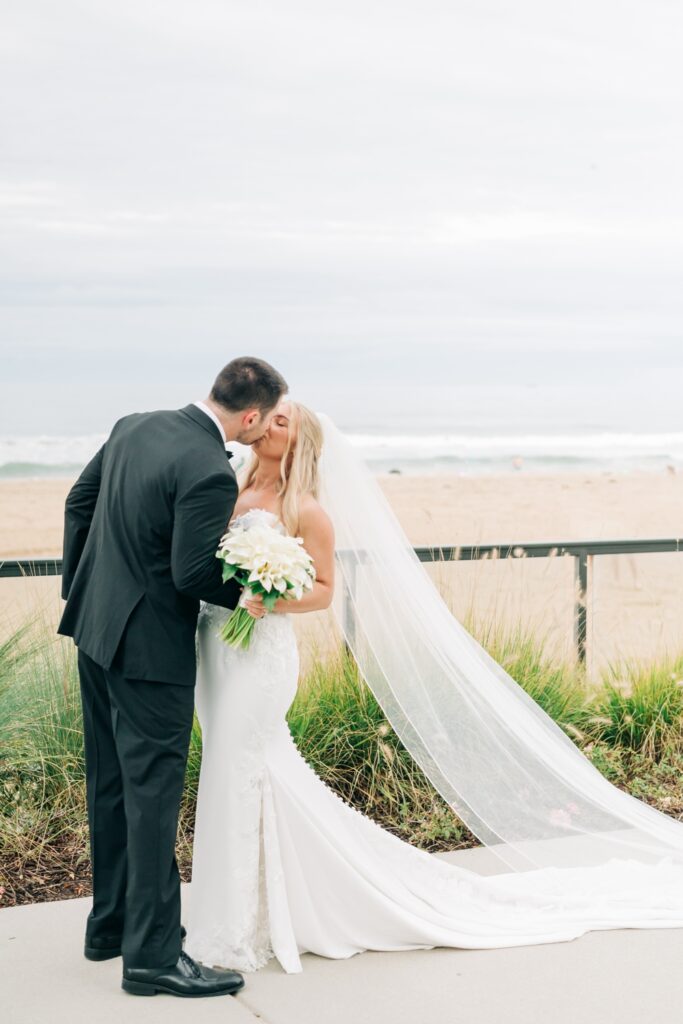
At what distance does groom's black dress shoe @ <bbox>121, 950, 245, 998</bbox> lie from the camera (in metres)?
3.67

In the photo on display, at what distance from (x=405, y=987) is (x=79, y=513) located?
1.93 metres

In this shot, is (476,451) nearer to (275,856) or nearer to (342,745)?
(342,745)

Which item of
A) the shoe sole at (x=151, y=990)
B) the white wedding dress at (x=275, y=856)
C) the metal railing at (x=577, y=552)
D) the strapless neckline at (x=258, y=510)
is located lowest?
the shoe sole at (x=151, y=990)

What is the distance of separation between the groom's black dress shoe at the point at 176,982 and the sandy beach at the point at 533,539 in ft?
7.94

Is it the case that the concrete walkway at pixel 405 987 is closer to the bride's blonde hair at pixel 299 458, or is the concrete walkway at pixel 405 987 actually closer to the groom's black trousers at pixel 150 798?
the groom's black trousers at pixel 150 798

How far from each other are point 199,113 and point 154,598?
1752 inches

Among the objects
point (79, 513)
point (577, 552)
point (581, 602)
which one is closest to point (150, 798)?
point (79, 513)

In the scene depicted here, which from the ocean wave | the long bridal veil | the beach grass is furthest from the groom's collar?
the ocean wave

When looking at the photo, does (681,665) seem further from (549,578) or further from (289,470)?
(289,470)

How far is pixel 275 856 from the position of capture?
3965mm

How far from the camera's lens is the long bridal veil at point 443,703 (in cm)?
457

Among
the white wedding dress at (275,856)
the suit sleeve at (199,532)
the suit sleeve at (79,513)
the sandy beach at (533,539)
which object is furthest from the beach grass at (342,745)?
the suit sleeve at (199,532)

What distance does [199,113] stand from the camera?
148 feet

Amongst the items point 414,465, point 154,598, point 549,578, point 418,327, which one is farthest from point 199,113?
point 154,598
